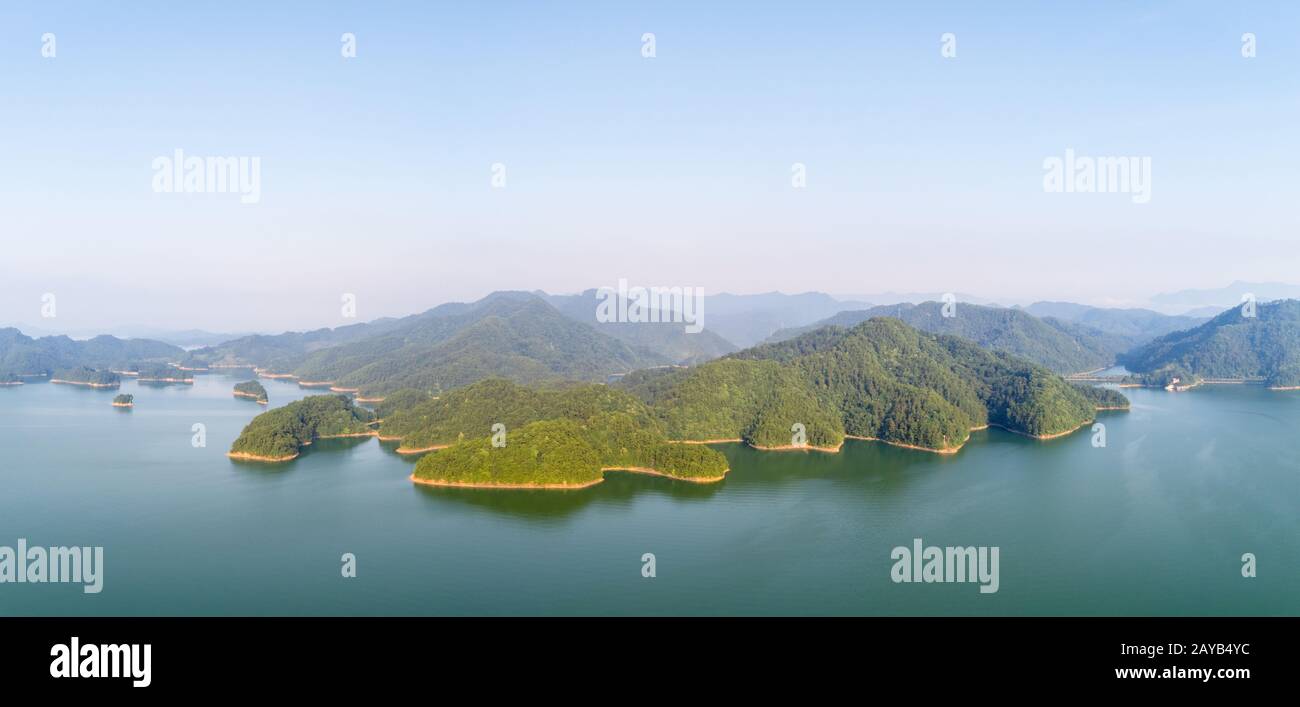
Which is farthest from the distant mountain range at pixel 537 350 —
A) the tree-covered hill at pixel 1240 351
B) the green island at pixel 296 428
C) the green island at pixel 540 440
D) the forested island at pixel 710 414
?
the green island at pixel 540 440

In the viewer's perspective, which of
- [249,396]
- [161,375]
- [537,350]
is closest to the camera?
[249,396]

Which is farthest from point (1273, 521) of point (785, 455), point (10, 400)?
point (10, 400)

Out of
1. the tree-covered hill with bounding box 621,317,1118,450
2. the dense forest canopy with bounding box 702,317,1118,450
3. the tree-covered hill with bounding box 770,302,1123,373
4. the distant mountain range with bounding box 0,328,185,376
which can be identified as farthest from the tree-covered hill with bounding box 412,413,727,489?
the distant mountain range with bounding box 0,328,185,376

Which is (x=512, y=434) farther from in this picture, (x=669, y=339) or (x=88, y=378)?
(x=669, y=339)

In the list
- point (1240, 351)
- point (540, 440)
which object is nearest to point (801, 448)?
point (540, 440)

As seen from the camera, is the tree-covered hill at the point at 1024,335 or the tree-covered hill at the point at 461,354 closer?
the tree-covered hill at the point at 461,354

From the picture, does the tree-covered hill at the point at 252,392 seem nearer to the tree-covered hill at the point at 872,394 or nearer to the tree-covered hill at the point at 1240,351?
the tree-covered hill at the point at 872,394
